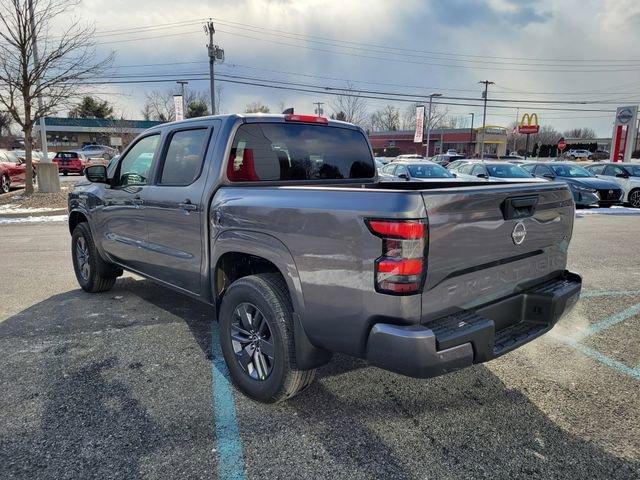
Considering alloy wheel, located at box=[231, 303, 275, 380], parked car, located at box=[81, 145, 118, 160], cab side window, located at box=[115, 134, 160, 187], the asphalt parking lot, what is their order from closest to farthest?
the asphalt parking lot
alloy wheel, located at box=[231, 303, 275, 380]
cab side window, located at box=[115, 134, 160, 187]
parked car, located at box=[81, 145, 118, 160]

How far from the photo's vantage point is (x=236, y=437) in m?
2.77

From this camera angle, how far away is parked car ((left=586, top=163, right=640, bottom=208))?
52.0 ft

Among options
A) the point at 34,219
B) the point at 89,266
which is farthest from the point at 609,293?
the point at 34,219

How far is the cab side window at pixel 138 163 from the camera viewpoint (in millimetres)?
4379

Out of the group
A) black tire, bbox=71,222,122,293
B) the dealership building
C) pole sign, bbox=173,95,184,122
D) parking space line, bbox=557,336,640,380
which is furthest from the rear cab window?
the dealership building

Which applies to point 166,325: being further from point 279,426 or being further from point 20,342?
point 279,426

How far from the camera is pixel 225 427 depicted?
113 inches

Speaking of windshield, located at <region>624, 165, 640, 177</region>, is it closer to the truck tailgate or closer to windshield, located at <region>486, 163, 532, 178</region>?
windshield, located at <region>486, 163, 532, 178</region>

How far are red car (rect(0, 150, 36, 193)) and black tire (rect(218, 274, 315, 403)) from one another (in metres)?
16.2

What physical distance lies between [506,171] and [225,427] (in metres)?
14.7

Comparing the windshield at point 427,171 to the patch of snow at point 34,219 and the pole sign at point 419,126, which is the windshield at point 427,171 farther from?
the pole sign at point 419,126

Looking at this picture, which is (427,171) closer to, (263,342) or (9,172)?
(263,342)

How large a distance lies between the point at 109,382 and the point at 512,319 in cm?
280

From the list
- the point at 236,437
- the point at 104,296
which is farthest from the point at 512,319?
the point at 104,296
